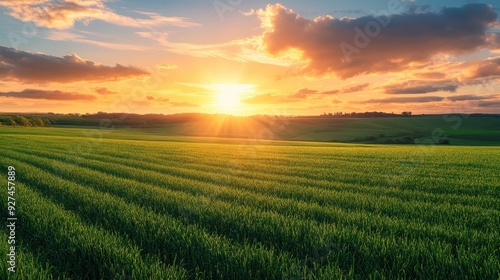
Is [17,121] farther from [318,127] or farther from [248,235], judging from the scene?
[248,235]

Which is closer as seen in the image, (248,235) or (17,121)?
(248,235)

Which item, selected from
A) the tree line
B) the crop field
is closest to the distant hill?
the tree line

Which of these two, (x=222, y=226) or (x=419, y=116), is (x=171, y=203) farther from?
(x=419, y=116)

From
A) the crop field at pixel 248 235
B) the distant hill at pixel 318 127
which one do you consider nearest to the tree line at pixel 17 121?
the distant hill at pixel 318 127

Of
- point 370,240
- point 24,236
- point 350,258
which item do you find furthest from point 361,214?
point 24,236

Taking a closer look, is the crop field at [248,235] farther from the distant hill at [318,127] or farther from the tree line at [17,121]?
the tree line at [17,121]

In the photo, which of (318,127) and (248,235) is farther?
(318,127)

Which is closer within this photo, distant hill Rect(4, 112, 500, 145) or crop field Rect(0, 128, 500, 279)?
crop field Rect(0, 128, 500, 279)

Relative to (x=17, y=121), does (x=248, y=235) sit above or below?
below

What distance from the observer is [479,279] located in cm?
493

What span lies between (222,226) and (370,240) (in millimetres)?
3054

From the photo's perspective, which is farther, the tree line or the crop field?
the tree line

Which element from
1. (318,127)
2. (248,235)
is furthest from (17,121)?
(248,235)

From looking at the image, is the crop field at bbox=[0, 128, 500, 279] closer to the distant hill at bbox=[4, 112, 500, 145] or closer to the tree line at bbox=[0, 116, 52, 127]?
the distant hill at bbox=[4, 112, 500, 145]
